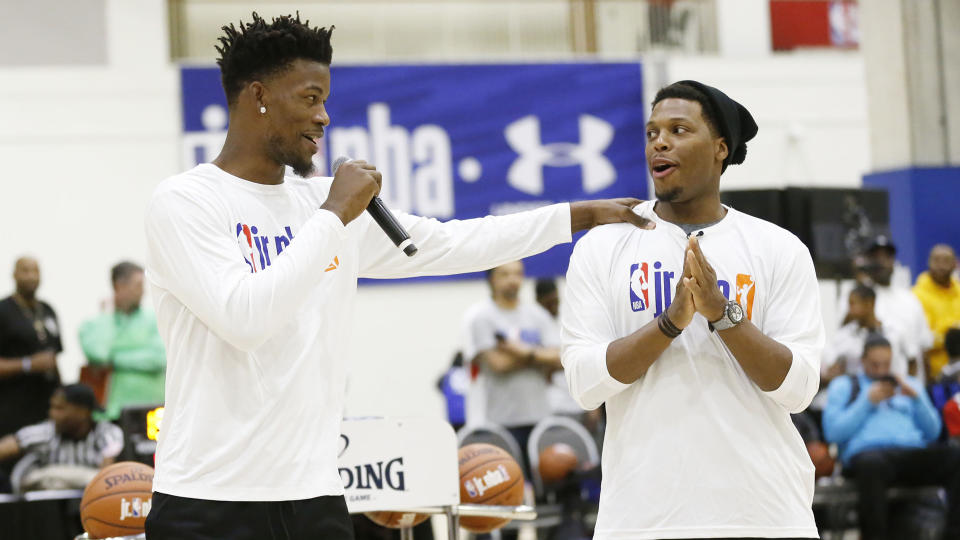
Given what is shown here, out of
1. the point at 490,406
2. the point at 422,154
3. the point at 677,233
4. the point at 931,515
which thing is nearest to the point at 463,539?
the point at 490,406

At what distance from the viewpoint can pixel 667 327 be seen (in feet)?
10.1

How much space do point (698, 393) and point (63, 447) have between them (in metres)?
5.49

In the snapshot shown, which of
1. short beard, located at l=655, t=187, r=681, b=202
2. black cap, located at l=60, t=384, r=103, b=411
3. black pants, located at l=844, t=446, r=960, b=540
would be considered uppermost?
short beard, located at l=655, t=187, r=681, b=202

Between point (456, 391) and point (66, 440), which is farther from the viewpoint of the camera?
point (456, 391)

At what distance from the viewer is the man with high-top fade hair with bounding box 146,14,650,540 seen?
284 cm

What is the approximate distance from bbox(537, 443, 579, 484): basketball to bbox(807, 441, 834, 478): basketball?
66.6 inches

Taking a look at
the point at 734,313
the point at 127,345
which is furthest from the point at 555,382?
the point at 734,313

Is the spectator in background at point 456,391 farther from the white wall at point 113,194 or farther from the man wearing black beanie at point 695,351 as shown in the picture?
Result: the man wearing black beanie at point 695,351

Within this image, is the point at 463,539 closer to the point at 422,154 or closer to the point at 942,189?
the point at 422,154

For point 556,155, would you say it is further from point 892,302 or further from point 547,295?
point 892,302

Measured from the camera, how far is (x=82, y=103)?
12.6 meters

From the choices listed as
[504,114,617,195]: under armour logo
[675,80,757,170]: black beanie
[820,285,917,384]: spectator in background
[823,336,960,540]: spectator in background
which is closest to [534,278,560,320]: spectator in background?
[820,285,917,384]: spectator in background

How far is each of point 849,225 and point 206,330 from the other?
23.6 ft

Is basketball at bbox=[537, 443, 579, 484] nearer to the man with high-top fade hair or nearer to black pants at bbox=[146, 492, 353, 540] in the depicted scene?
the man with high-top fade hair
